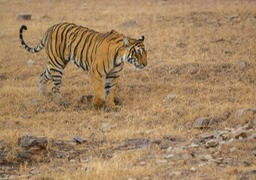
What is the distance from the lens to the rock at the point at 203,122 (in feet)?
27.2

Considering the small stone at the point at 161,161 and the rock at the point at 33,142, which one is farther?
the rock at the point at 33,142

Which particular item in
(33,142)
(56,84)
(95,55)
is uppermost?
(95,55)

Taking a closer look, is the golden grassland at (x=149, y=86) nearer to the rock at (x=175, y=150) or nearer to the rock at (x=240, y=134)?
the rock at (x=175, y=150)

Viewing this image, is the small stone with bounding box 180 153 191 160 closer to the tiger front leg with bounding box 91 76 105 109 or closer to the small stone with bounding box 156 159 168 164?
the small stone with bounding box 156 159 168 164

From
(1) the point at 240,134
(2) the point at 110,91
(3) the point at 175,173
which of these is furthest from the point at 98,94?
(3) the point at 175,173

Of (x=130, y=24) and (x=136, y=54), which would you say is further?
(x=130, y=24)

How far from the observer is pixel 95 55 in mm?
10133

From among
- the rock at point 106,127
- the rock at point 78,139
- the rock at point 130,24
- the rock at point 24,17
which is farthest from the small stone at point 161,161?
the rock at point 24,17

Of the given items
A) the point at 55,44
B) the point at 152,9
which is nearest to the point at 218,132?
the point at 55,44

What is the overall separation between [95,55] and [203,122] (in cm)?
257

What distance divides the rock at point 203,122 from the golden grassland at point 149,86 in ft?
0.32

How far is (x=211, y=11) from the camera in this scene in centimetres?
1708

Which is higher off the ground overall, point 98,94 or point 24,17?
point 24,17

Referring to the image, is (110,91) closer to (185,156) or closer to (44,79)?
(44,79)
